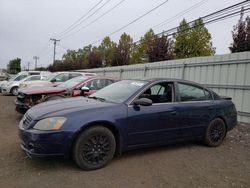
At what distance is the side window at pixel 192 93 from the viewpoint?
5.24 m

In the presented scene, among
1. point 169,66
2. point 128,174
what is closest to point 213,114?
point 128,174

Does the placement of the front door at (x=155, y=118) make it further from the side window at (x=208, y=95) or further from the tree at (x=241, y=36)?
the tree at (x=241, y=36)

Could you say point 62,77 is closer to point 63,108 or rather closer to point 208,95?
point 208,95

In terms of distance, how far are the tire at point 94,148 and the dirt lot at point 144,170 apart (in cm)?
13

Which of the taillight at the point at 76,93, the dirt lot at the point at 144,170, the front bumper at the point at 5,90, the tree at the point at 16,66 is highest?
the tree at the point at 16,66

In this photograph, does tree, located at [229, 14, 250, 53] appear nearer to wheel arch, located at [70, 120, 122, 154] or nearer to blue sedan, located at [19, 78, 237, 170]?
blue sedan, located at [19, 78, 237, 170]

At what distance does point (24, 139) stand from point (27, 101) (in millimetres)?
3914

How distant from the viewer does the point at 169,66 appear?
36.2ft

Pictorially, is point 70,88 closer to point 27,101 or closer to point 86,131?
point 27,101

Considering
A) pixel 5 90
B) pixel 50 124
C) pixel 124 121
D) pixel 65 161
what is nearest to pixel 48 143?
pixel 50 124

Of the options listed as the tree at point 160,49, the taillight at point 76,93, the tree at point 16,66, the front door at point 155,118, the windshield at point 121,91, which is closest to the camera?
the front door at point 155,118

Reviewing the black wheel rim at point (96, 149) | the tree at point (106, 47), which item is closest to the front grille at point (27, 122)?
the black wheel rim at point (96, 149)

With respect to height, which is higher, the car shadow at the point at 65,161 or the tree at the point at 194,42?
the tree at the point at 194,42

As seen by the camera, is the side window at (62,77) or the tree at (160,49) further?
the tree at (160,49)
